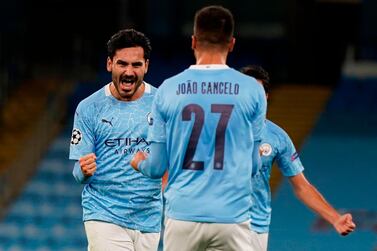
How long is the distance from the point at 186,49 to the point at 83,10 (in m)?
2.25

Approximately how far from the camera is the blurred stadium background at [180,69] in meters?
15.0

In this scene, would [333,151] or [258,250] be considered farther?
[333,151]

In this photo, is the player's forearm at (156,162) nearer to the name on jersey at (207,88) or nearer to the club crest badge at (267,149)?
the name on jersey at (207,88)

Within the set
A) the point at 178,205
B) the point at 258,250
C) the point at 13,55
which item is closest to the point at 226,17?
the point at 178,205

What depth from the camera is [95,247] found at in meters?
6.09

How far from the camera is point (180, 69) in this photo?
17531 mm

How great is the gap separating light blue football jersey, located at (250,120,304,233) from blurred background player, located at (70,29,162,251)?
751 millimetres

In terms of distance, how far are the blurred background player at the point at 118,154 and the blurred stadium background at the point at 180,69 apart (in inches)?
298

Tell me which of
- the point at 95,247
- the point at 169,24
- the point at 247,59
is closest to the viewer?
the point at 95,247

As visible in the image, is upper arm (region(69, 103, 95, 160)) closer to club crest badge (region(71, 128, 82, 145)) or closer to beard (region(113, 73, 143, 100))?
club crest badge (region(71, 128, 82, 145))

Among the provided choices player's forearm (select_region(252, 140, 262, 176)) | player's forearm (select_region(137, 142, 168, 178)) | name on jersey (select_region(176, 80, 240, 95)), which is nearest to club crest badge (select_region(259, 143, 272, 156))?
player's forearm (select_region(252, 140, 262, 176))

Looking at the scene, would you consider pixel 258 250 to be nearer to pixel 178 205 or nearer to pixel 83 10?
pixel 178 205

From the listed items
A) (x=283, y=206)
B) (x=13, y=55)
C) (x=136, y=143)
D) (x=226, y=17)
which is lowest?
(x=283, y=206)

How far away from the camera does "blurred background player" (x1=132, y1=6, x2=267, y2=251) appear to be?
4750mm
